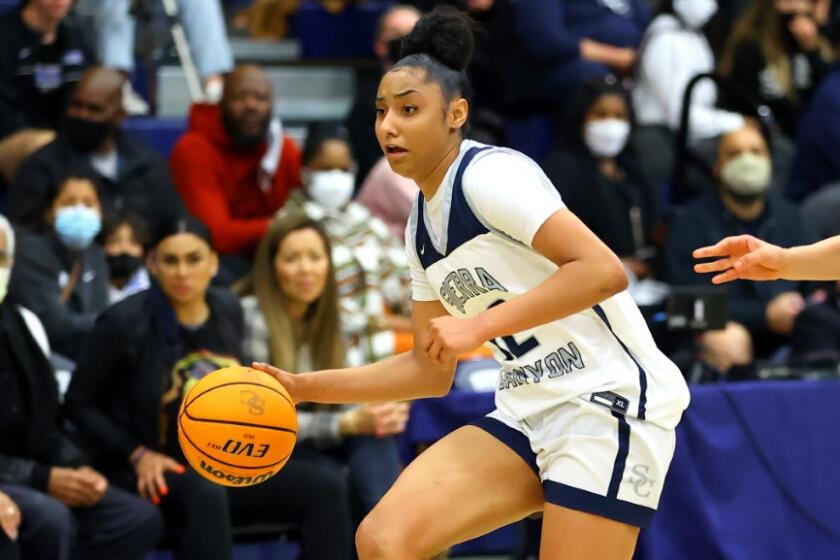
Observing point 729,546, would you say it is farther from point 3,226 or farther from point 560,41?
point 560,41

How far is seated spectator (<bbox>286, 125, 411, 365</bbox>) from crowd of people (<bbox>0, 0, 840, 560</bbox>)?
0.04 feet

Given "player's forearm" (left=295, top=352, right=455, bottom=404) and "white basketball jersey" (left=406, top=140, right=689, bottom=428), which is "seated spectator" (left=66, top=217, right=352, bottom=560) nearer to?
"player's forearm" (left=295, top=352, right=455, bottom=404)

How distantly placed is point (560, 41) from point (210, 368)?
4124mm

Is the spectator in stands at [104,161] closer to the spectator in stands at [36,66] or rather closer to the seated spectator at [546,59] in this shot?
the spectator in stands at [36,66]

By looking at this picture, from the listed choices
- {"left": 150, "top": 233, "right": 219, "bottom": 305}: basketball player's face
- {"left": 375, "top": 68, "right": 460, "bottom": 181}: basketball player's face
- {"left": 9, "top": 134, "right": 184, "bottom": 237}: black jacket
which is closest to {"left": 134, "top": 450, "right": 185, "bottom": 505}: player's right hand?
{"left": 150, "top": 233, "right": 219, "bottom": 305}: basketball player's face

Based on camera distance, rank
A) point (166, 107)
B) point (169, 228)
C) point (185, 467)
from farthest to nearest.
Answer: point (166, 107), point (169, 228), point (185, 467)

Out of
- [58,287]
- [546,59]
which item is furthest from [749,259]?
[546,59]

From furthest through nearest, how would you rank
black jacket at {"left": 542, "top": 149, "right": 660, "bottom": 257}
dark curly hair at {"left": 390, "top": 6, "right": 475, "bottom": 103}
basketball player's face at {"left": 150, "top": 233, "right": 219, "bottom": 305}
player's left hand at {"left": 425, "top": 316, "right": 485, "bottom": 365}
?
black jacket at {"left": 542, "top": 149, "right": 660, "bottom": 257}, basketball player's face at {"left": 150, "top": 233, "right": 219, "bottom": 305}, dark curly hair at {"left": 390, "top": 6, "right": 475, "bottom": 103}, player's left hand at {"left": 425, "top": 316, "right": 485, "bottom": 365}

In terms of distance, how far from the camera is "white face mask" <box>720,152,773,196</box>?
8.19 m

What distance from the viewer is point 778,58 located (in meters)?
10.2

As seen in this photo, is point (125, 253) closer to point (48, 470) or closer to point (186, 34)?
point (48, 470)

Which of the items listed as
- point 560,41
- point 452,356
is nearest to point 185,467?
point 452,356

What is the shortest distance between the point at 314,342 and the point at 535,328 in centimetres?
260

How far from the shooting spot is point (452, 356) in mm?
3658
